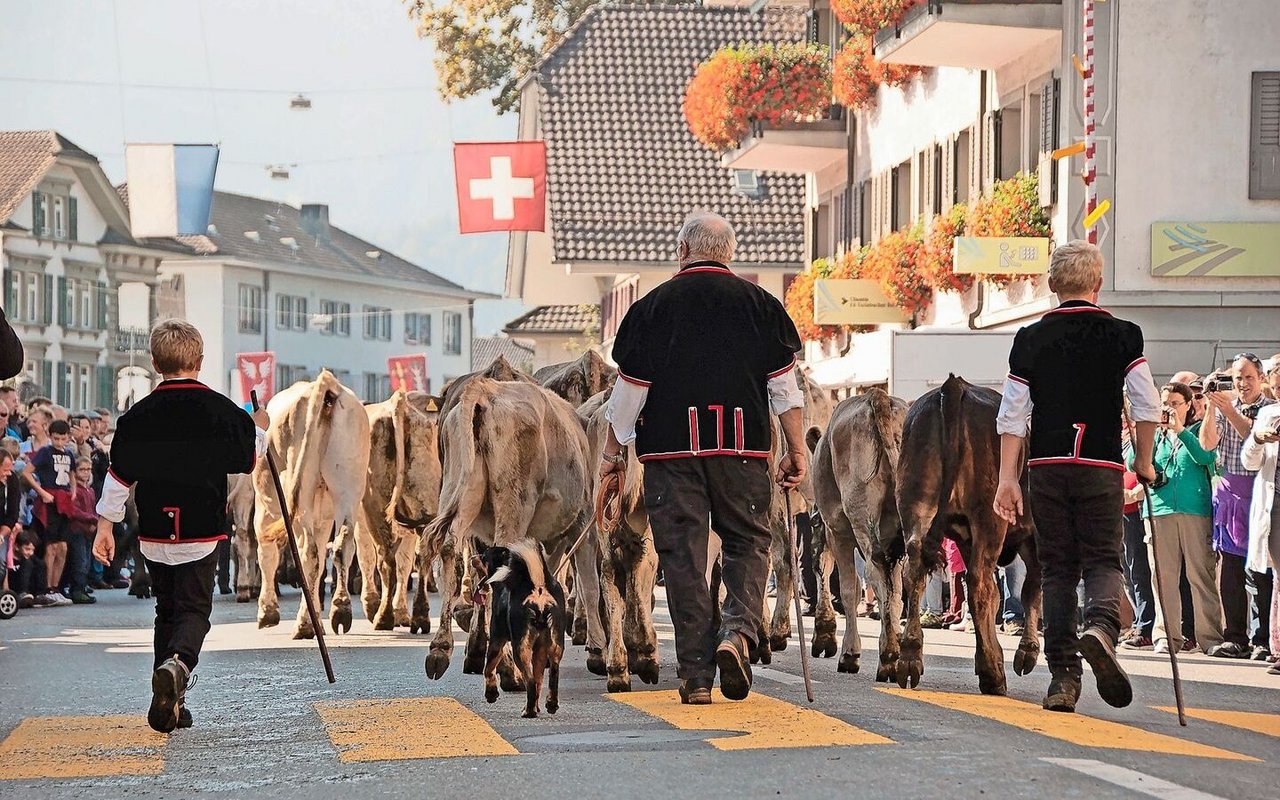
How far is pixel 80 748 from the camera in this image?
9.32 meters

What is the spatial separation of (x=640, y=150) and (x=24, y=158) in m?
50.1

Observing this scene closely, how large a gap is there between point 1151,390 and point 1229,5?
15.2 meters

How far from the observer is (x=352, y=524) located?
688 inches

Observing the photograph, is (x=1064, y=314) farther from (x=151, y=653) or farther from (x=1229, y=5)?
(x=1229, y=5)

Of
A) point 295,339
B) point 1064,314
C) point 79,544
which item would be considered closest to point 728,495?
point 1064,314

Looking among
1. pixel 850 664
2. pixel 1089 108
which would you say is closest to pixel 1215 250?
pixel 1089 108

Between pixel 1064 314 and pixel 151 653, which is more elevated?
pixel 1064 314

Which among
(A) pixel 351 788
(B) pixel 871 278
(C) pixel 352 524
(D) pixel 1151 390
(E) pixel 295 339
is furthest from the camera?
(E) pixel 295 339

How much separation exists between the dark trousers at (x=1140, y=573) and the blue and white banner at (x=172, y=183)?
17390mm

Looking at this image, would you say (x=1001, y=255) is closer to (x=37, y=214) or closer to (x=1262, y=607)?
(x=1262, y=607)

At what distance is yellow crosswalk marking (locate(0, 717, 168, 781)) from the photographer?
854cm

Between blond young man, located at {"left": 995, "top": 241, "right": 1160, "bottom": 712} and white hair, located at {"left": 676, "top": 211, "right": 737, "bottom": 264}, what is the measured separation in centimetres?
142

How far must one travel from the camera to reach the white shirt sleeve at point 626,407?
34.2 feet

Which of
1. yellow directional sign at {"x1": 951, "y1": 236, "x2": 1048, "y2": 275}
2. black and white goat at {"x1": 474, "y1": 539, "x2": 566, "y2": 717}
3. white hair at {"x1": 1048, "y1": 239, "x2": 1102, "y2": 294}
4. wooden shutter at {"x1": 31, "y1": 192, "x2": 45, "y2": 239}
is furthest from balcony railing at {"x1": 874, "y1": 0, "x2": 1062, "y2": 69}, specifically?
wooden shutter at {"x1": 31, "y1": 192, "x2": 45, "y2": 239}
